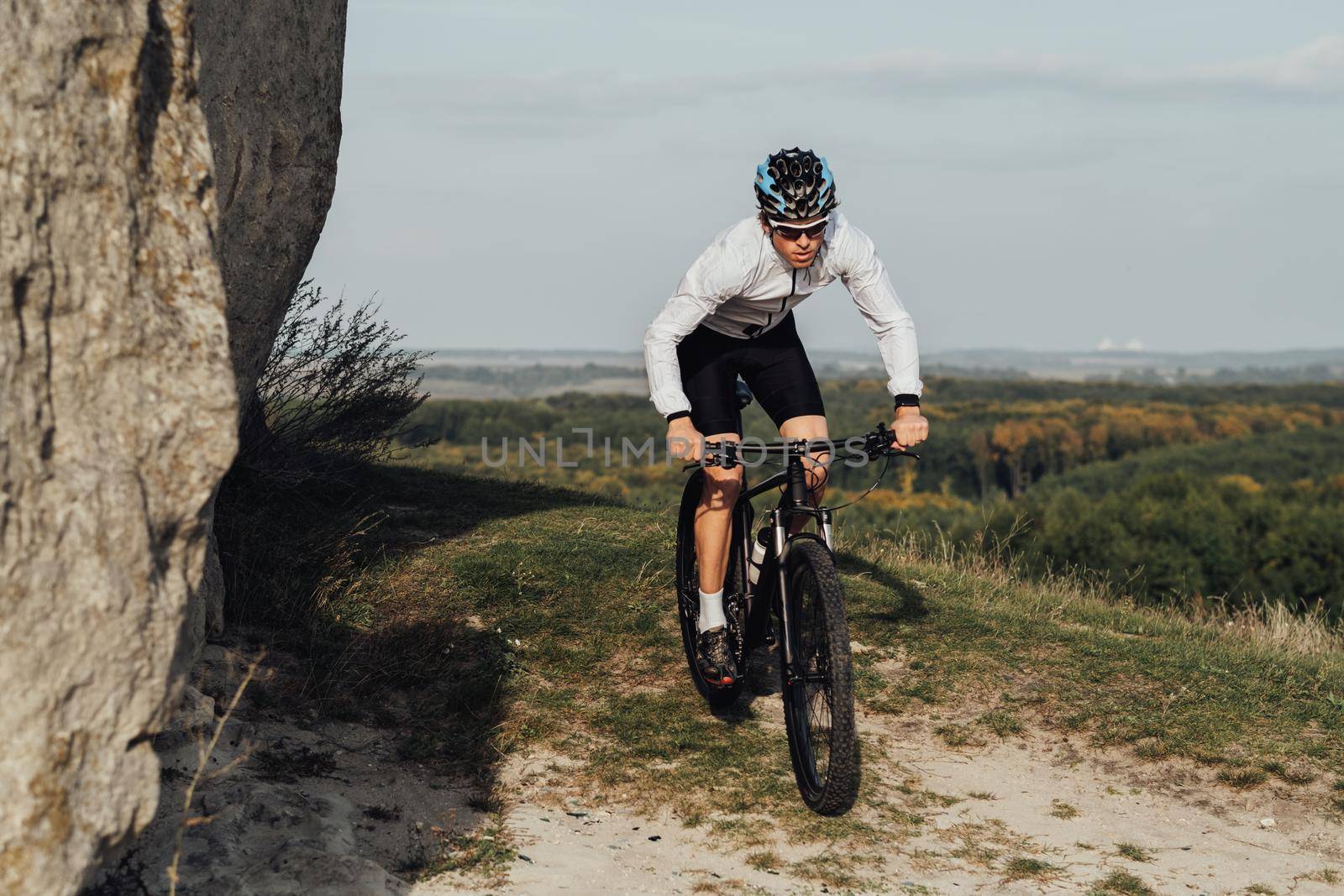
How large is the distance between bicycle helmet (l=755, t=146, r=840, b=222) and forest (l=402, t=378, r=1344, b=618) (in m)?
1.99

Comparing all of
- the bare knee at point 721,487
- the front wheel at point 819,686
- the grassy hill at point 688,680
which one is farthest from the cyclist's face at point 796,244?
the grassy hill at point 688,680

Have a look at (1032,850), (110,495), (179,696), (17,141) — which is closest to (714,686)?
(1032,850)

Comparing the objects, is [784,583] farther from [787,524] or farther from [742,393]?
[742,393]

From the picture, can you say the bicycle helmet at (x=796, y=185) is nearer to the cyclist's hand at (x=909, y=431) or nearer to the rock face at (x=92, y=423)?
the cyclist's hand at (x=909, y=431)

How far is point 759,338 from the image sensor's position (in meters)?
5.62

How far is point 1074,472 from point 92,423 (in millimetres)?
85926

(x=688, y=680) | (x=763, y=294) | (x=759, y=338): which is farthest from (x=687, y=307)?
(x=688, y=680)

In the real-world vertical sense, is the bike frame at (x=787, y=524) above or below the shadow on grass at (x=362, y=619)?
above

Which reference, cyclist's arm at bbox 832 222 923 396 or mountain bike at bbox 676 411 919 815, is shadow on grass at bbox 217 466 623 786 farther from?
cyclist's arm at bbox 832 222 923 396

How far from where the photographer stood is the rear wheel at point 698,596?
18.8 feet

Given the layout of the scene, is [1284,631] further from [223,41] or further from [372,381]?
[223,41]

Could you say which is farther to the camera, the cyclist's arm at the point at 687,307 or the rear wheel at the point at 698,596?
the rear wheel at the point at 698,596

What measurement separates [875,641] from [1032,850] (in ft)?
7.91

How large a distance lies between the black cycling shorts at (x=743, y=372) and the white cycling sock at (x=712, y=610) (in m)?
0.78
